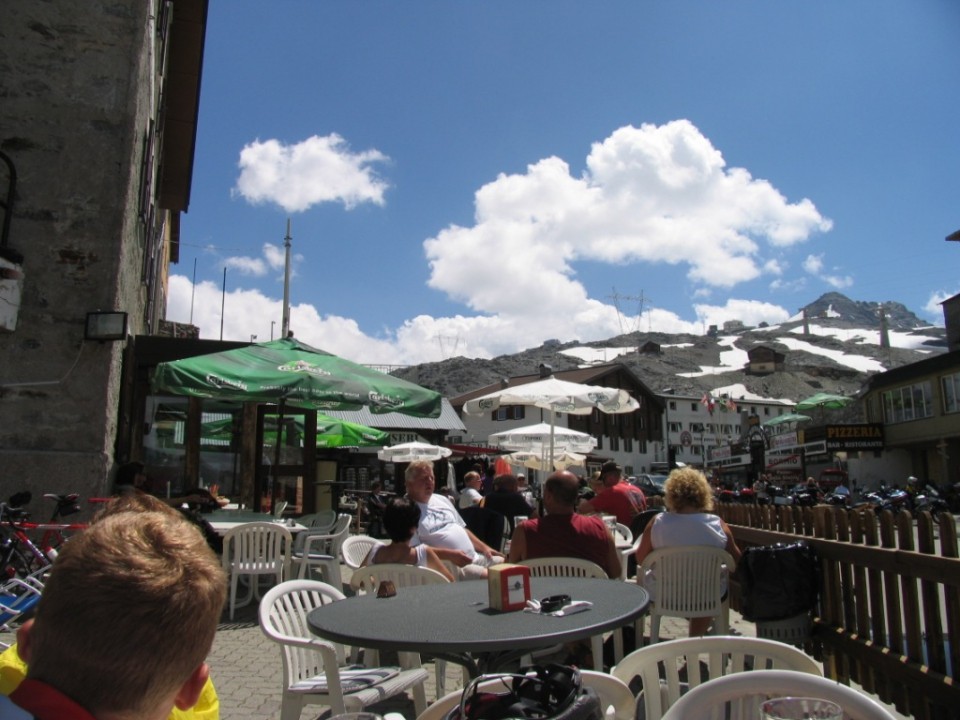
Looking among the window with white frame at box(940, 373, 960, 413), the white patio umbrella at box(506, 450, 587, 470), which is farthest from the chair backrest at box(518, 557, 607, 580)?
the window with white frame at box(940, 373, 960, 413)

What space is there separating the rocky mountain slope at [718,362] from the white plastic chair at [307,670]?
276ft

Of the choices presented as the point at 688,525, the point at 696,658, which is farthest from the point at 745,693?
the point at 688,525

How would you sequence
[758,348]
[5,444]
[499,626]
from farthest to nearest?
1. [758,348]
2. [5,444]
3. [499,626]

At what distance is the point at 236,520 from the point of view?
26.0ft

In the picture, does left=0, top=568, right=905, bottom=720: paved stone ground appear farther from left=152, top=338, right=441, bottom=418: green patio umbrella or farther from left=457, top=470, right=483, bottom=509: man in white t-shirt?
left=457, top=470, right=483, bottom=509: man in white t-shirt

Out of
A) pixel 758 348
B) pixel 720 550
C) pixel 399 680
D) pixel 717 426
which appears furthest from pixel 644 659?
pixel 758 348

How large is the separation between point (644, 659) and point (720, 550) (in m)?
2.79

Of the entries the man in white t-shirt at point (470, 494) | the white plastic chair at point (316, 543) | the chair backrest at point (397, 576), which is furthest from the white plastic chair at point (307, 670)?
the man in white t-shirt at point (470, 494)

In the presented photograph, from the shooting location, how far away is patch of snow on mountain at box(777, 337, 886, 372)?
128 metres

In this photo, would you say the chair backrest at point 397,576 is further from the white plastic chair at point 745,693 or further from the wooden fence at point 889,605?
the white plastic chair at point 745,693

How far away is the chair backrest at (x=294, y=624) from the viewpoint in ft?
10.1

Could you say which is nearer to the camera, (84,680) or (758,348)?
(84,680)

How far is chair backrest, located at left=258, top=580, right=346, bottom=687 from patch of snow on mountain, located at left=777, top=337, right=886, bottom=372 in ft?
430

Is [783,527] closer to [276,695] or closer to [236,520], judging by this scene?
[276,695]
